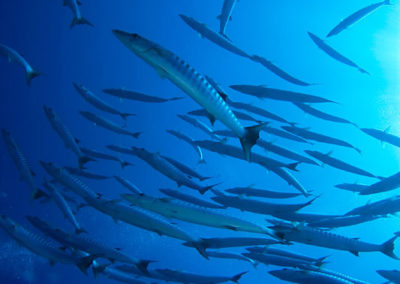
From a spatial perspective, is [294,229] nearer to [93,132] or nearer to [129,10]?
[129,10]

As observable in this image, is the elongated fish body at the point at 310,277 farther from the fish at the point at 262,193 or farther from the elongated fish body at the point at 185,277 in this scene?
the fish at the point at 262,193

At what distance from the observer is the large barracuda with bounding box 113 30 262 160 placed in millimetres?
2875

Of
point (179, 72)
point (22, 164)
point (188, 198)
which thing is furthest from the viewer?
point (22, 164)

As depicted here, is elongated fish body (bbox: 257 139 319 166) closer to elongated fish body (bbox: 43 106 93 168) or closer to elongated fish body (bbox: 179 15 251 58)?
elongated fish body (bbox: 179 15 251 58)

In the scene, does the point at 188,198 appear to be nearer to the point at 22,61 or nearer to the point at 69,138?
the point at 69,138

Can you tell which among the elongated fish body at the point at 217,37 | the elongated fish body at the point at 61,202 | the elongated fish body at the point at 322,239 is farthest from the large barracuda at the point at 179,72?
the elongated fish body at the point at 61,202

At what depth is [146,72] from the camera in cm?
1977

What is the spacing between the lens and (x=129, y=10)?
17.3 metres

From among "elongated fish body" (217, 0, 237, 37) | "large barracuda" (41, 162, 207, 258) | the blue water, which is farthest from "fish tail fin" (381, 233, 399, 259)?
the blue water

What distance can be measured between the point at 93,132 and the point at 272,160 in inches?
672

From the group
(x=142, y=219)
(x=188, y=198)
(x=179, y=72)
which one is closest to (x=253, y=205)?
(x=188, y=198)

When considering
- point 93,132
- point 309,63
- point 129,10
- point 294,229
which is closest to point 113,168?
point 93,132

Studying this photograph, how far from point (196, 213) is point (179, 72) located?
150 centimetres

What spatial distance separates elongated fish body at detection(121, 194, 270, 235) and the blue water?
14.9 meters
